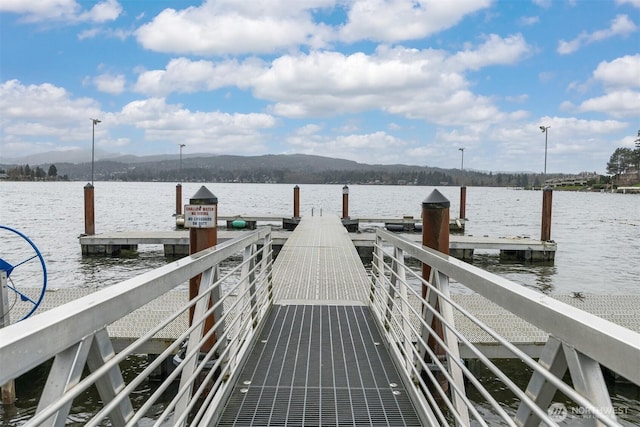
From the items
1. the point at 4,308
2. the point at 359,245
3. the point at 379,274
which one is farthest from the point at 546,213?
the point at 4,308

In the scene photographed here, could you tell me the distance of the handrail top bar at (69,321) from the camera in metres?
→ 1.18

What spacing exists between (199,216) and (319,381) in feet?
6.55

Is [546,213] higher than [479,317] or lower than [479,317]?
higher

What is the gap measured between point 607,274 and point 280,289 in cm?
1373

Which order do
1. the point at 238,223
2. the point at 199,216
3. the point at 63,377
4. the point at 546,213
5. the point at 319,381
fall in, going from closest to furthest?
the point at 63,377 < the point at 319,381 < the point at 199,216 < the point at 546,213 < the point at 238,223

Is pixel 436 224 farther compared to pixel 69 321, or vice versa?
pixel 436 224

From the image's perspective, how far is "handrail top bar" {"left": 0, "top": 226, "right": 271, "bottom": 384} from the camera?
1.18m

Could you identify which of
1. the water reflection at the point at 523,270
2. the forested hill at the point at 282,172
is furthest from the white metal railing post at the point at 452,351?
the forested hill at the point at 282,172

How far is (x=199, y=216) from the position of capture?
470 cm

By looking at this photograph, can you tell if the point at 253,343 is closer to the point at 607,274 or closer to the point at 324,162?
the point at 607,274

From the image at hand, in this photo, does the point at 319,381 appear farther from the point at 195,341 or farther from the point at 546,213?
the point at 546,213

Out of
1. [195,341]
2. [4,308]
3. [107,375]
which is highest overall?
[107,375]

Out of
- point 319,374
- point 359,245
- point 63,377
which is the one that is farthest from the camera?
point 359,245

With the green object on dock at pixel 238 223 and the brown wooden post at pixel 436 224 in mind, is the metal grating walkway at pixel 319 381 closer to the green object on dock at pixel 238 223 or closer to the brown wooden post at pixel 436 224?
the brown wooden post at pixel 436 224
